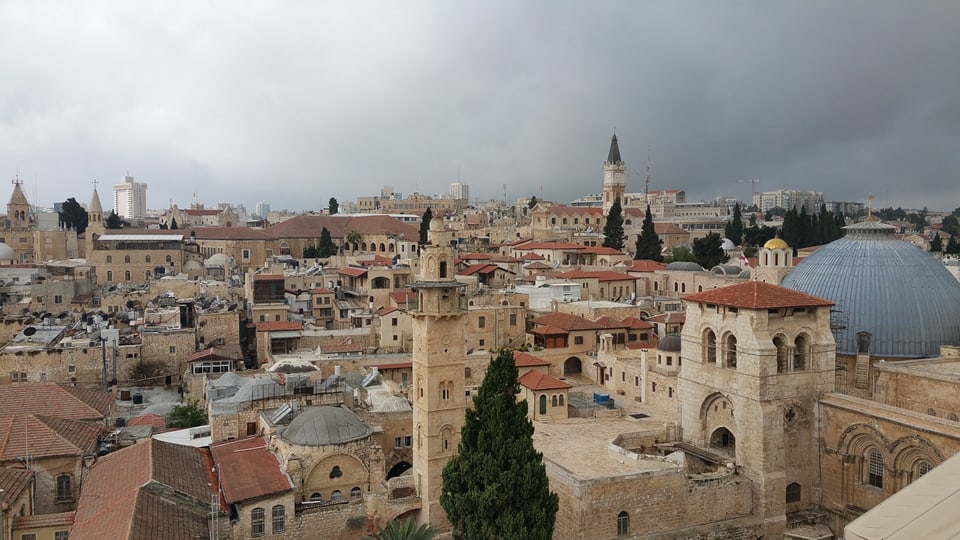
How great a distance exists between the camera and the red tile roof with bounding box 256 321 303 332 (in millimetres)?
40562

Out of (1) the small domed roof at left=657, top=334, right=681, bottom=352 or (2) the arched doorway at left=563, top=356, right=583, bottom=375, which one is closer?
(1) the small domed roof at left=657, top=334, right=681, bottom=352

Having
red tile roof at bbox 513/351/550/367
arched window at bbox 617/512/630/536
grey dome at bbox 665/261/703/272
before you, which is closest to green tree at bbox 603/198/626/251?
grey dome at bbox 665/261/703/272

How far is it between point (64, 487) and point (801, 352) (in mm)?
22726

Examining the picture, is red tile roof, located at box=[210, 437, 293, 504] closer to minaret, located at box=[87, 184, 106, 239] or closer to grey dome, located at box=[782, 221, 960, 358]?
grey dome, located at box=[782, 221, 960, 358]

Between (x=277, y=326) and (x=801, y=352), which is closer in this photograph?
(x=801, y=352)

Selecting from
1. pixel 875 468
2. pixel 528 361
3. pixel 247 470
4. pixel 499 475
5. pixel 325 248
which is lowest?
pixel 875 468

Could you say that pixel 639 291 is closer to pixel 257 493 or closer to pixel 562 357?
pixel 562 357

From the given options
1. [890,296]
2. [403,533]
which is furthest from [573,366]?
[403,533]

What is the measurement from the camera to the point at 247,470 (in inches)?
880

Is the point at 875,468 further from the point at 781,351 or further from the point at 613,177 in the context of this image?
the point at 613,177

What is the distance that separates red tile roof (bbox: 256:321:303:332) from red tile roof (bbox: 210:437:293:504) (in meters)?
15.6

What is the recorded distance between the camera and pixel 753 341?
2261cm

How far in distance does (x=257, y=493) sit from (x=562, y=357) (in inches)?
854

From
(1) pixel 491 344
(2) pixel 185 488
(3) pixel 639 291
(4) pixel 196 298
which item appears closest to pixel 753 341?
(2) pixel 185 488
